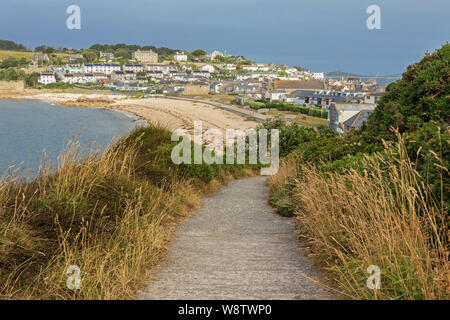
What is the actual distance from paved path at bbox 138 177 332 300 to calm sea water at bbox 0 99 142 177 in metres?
25.0

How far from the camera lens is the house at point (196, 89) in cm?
11981

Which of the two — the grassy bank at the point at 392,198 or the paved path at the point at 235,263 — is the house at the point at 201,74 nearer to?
the grassy bank at the point at 392,198

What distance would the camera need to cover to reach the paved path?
3799mm

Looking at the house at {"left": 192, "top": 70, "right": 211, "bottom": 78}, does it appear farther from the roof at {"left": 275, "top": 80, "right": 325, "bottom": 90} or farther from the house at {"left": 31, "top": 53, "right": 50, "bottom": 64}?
the house at {"left": 31, "top": 53, "right": 50, "bottom": 64}

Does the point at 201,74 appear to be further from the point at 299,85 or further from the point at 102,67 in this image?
the point at 299,85

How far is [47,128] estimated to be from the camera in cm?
5434

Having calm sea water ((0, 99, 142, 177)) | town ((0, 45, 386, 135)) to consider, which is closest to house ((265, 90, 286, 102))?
town ((0, 45, 386, 135))

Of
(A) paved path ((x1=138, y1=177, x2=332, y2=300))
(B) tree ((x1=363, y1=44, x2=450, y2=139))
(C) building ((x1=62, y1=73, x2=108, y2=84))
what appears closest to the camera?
(A) paved path ((x1=138, y1=177, x2=332, y2=300))

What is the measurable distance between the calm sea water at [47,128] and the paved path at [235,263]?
25.0 meters
